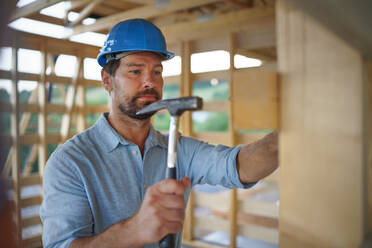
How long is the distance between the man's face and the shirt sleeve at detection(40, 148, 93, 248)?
425mm

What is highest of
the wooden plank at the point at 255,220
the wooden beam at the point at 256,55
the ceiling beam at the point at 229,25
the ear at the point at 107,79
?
the ceiling beam at the point at 229,25

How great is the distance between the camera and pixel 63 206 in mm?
1173

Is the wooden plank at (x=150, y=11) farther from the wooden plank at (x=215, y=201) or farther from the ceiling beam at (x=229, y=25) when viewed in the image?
the wooden plank at (x=215, y=201)

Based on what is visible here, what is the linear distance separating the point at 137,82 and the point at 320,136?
1.14 m

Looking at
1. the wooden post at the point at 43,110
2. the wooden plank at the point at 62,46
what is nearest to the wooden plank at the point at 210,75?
the wooden plank at the point at 62,46

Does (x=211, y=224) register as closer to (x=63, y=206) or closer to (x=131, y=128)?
(x=131, y=128)

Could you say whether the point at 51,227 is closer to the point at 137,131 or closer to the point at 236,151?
the point at 137,131

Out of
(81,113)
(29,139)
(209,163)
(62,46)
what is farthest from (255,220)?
(62,46)

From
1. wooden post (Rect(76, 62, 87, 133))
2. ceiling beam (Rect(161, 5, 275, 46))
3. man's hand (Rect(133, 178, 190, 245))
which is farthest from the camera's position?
wooden post (Rect(76, 62, 87, 133))

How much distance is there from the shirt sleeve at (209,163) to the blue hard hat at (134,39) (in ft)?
1.79

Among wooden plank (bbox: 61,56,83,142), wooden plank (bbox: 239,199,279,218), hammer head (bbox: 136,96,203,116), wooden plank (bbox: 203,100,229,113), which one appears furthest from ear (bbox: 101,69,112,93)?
wooden plank (bbox: 61,56,83,142)

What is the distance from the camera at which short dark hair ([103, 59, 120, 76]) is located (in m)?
1.60

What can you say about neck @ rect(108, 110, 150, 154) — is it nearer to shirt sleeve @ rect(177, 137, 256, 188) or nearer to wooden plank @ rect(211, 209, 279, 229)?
shirt sleeve @ rect(177, 137, 256, 188)

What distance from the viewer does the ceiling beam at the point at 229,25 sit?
10.3 feet
